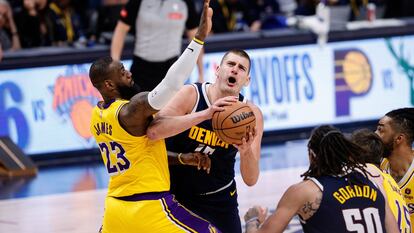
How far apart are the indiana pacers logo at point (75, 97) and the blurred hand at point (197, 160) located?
562 centimetres

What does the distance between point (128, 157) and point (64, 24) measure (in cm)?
757

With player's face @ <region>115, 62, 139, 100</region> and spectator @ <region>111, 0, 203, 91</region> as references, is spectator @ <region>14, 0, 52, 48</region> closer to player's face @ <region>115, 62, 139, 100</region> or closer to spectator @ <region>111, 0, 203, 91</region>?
spectator @ <region>111, 0, 203, 91</region>

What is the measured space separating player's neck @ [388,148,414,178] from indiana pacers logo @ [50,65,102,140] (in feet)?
18.8

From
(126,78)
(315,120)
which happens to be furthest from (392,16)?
(126,78)

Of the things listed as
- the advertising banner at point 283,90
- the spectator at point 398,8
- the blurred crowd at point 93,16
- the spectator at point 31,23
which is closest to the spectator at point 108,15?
the blurred crowd at point 93,16

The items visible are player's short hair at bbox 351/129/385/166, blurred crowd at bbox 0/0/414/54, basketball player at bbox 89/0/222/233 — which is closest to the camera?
basketball player at bbox 89/0/222/233

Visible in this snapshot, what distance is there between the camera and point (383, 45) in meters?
12.5

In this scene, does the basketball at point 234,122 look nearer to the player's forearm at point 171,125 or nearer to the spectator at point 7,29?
the player's forearm at point 171,125

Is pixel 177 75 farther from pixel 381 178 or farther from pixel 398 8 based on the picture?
pixel 398 8

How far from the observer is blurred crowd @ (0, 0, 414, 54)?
1198 centimetres

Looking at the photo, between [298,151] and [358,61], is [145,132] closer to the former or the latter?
[298,151]

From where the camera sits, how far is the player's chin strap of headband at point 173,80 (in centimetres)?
496

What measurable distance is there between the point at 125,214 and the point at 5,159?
567cm

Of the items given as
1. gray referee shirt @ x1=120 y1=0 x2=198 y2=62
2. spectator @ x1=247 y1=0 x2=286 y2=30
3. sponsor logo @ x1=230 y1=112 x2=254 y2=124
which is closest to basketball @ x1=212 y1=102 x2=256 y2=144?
sponsor logo @ x1=230 y1=112 x2=254 y2=124
